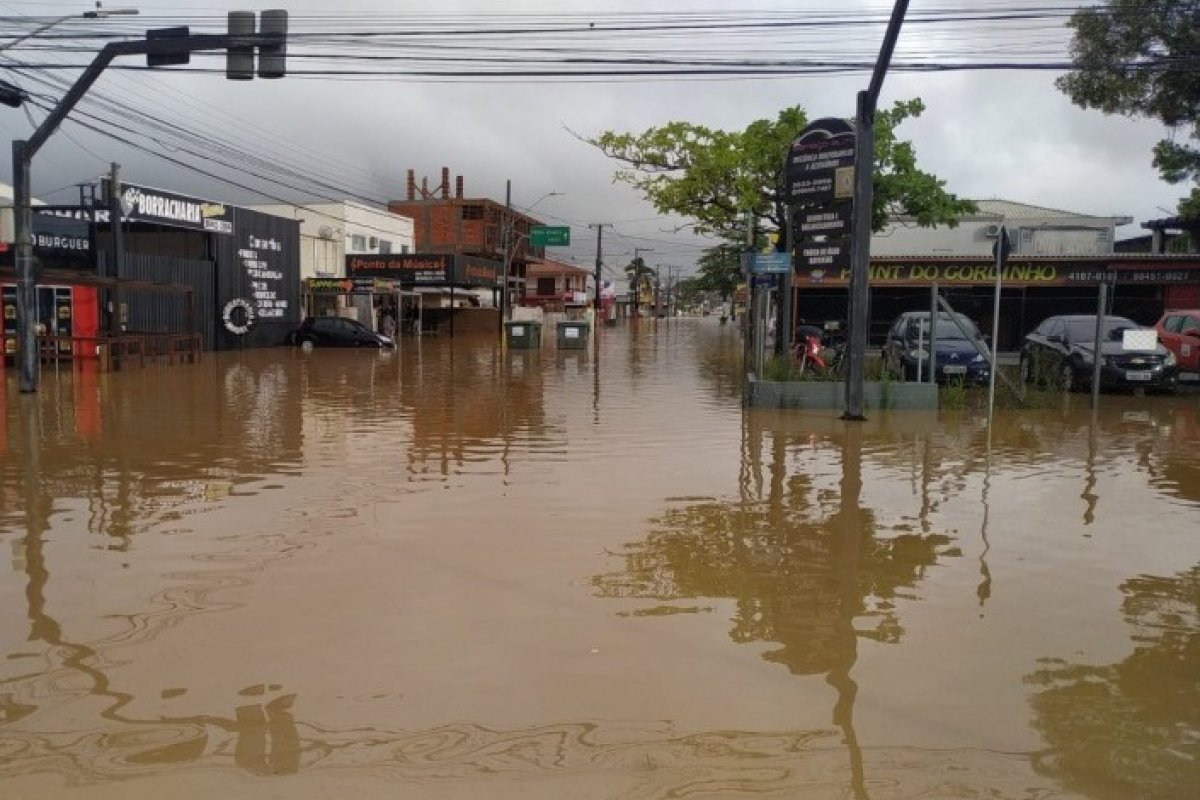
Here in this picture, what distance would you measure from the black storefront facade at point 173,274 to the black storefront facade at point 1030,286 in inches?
786

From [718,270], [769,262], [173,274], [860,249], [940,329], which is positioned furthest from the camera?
[718,270]

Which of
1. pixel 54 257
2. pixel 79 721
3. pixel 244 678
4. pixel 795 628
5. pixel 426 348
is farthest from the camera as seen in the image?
pixel 426 348

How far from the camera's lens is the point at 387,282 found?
44938 mm

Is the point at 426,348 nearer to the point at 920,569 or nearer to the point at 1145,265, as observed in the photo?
the point at 1145,265

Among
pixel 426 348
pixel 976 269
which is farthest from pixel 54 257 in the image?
pixel 976 269

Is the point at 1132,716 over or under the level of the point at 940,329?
under

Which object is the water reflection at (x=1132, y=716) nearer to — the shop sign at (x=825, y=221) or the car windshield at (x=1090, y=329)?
the shop sign at (x=825, y=221)

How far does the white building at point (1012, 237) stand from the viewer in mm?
37281

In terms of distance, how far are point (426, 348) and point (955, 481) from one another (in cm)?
3104

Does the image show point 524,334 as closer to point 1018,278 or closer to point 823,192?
point 1018,278

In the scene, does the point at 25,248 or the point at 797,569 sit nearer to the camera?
the point at 797,569

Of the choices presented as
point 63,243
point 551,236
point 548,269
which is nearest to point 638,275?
point 548,269

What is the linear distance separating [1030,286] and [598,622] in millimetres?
33600

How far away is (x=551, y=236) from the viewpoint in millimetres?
55000
